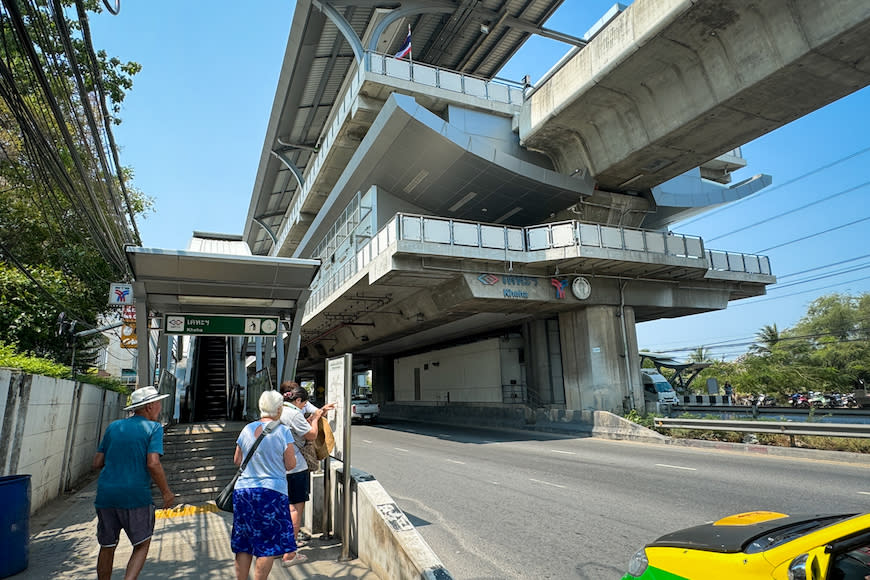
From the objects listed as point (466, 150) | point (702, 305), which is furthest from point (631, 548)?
point (702, 305)

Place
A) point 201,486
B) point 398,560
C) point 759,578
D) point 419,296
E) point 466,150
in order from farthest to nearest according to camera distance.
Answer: point 419,296
point 466,150
point 201,486
point 398,560
point 759,578

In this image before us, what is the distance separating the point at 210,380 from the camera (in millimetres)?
21266

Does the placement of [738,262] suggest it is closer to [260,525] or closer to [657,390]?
[657,390]

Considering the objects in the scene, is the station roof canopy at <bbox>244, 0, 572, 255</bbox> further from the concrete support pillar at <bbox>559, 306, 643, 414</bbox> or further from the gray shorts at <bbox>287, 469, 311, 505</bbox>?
the gray shorts at <bbox>287, 469, 311, 505</bbox>

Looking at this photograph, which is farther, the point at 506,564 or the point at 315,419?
the point at 315,419

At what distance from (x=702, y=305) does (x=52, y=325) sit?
24566 mm

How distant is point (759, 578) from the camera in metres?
2.42

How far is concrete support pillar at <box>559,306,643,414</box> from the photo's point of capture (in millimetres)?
20359

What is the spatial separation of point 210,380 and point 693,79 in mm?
21221

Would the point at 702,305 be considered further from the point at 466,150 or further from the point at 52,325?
the point at 52,325

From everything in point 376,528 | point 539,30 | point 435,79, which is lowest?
point 376,528

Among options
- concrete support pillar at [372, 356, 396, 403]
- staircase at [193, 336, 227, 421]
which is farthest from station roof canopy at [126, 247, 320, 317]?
concrete support pillar at [372, 356, 396, 403]

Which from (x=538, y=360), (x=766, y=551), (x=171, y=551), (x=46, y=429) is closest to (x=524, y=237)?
(x=538, y=360)

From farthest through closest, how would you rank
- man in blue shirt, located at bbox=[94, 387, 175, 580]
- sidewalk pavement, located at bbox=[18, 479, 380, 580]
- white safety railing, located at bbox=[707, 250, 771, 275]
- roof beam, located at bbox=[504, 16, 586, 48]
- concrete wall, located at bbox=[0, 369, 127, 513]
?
1. roof beam, located at bbox=[504, 16, 586, 48]
2. white safety railing, located at bbox=[707, 250, 771, 275]
3. concrete wall, located at bbox=[0, 369, 127, 513]
4. sidewalk pavement, located at bbox=[18, 479, 380, 580]
5. man in blue shirt, located at bbox=[94, 387, 175, 580]
